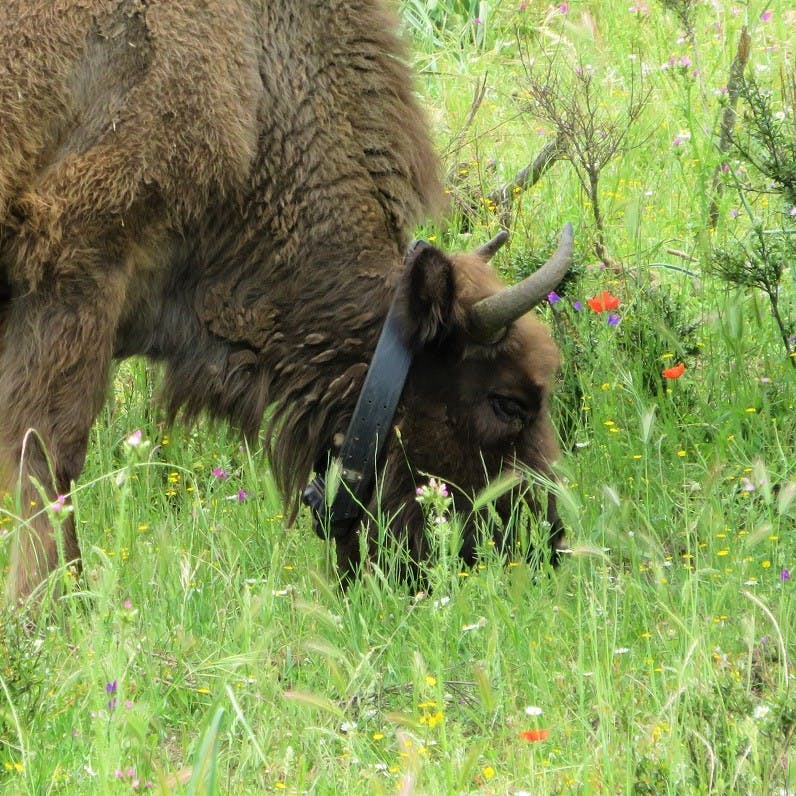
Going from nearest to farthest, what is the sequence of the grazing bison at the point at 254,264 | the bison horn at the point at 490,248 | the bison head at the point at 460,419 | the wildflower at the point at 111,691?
1. the wildflower at the point at 111,691
2. the grazing bison at the point at 254,264
3. the bison head at the point at 460,419
4. the bison horn at the point at 490,248

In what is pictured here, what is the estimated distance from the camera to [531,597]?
3.53 metres

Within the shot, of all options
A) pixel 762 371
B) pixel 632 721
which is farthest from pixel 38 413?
pixel 762 371

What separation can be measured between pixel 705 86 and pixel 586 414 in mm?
3407

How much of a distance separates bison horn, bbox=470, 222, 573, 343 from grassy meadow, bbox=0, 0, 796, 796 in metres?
0.57

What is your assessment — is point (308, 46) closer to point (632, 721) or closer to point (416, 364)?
point (416, 364)

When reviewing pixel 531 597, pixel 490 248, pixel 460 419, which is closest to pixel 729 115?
pixel 490 248

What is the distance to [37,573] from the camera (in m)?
3.88

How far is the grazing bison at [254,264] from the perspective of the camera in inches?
158

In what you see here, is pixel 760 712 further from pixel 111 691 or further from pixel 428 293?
pixel 428 293

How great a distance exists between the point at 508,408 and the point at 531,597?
38.7 inches

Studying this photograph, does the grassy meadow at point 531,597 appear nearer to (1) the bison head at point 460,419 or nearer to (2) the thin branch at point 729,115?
(2) the thin branch at point 729,115

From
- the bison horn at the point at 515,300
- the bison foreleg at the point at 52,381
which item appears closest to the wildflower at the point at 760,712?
the bison horn at the point at 515,300

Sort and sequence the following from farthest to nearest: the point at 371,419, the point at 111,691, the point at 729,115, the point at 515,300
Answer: the point at 729,115 < the point at 371,419 < the point at 515,300 < the point at 111,691

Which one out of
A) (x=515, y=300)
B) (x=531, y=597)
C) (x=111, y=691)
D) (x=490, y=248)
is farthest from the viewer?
(x=490, y=248)
